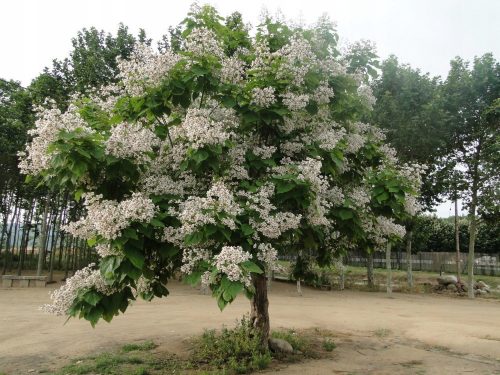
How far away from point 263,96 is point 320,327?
350 inches

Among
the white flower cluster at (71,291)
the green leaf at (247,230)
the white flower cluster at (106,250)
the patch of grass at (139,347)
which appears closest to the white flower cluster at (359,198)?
the green leaf at (247,230)

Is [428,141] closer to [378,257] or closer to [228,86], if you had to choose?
[228,86]

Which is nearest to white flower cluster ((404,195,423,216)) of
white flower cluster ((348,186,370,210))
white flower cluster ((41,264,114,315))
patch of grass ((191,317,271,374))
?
white flower cluster ((348,186,370,210))

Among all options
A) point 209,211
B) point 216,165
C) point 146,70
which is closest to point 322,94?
point 216,165

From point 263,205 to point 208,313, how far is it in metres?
10.6

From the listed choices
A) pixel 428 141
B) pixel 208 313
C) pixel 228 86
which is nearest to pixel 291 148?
pixel 228 86

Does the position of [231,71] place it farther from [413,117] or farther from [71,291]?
[413,117]

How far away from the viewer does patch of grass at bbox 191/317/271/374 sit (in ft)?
29.1

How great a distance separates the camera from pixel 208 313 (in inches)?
647

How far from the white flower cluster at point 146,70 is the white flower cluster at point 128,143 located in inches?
34.6

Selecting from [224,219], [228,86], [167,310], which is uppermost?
[228,86]

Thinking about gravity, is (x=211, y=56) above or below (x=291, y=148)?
above

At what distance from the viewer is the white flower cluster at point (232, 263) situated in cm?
584

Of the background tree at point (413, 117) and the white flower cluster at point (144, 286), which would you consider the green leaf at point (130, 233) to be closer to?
the white flower cluster at point (144, 286)
